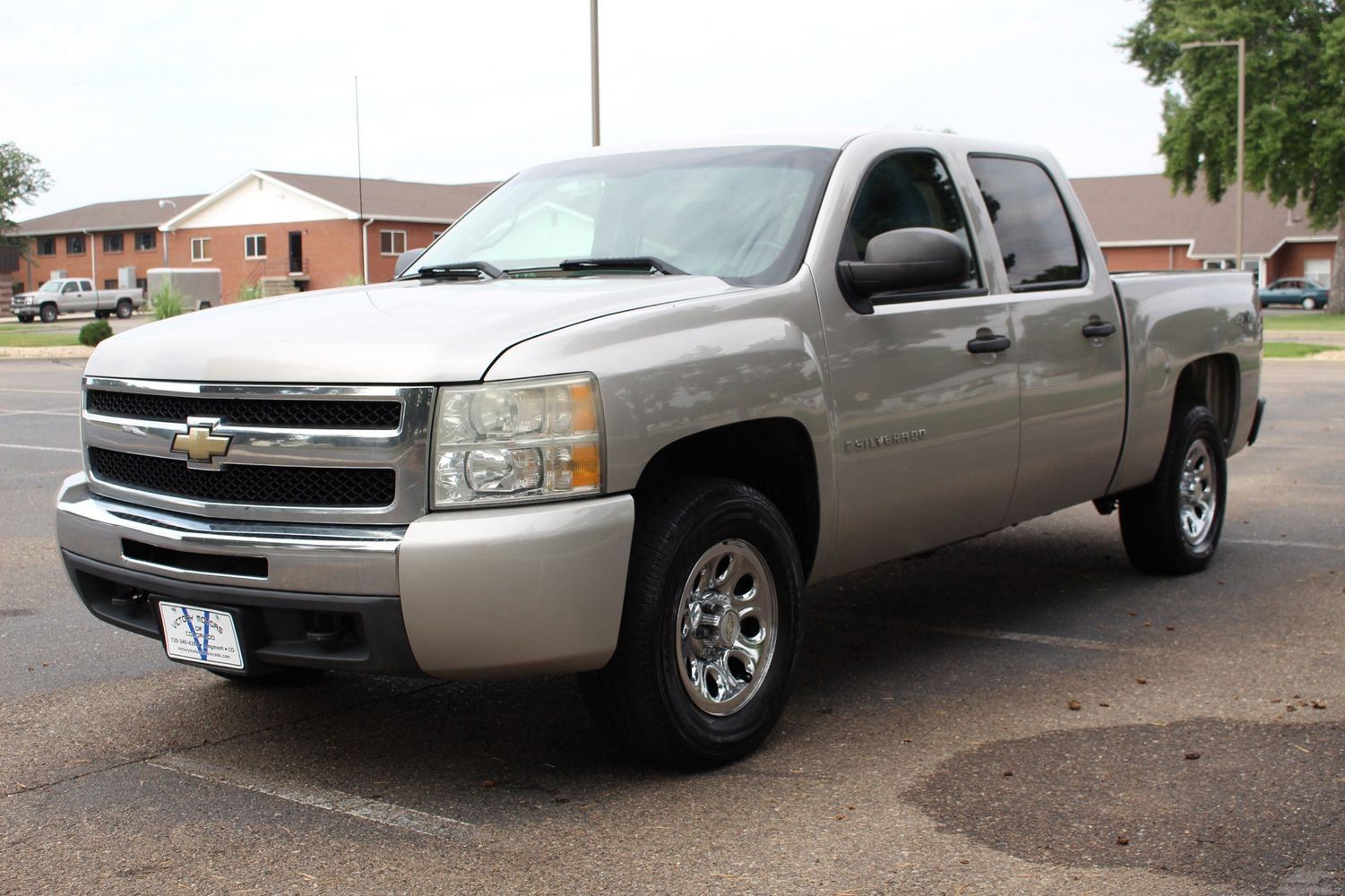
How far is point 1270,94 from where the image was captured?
4462 centimetres

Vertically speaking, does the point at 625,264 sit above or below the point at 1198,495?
above

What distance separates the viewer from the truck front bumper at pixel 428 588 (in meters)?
3.84

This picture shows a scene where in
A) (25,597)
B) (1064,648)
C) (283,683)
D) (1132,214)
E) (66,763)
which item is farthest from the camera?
(1132,214)

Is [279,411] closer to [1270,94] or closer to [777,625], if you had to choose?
[777,625]

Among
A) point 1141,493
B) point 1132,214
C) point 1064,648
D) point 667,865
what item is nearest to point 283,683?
point 667,865

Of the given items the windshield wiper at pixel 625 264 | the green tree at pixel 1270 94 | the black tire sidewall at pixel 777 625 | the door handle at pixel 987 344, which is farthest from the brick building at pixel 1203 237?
the black tire sidewall at pixel 777 625

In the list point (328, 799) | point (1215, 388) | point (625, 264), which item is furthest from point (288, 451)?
point (1215, 388)

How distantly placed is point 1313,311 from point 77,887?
206 ft

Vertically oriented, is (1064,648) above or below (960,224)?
below

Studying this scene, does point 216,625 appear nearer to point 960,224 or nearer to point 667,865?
point 667,865

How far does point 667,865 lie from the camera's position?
12.2 feet

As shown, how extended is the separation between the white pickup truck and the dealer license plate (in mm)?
60903

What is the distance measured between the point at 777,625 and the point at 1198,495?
363cm

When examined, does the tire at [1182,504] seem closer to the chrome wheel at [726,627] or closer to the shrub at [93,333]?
the chrome wheel at [726,627]
